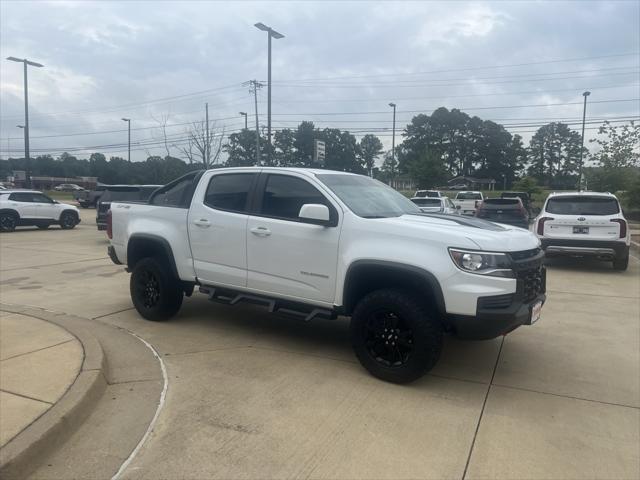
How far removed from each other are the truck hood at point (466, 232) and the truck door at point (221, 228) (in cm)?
165

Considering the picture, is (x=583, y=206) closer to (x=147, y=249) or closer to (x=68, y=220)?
(x=147, y=249)

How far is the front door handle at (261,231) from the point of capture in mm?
5109

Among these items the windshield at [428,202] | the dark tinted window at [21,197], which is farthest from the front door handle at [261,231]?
the dark tinted window at [21,197]

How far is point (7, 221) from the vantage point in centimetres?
1817

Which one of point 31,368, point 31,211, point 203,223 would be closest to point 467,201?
point 31,211

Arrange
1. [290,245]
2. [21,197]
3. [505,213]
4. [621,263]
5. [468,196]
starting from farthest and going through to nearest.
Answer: [468,196]
[21,197]
[505,213]
[621,263]
[290,245]

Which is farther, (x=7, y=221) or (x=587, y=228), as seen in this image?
(x=7, y=221)

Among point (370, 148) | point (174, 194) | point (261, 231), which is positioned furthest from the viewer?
point (370, 148)

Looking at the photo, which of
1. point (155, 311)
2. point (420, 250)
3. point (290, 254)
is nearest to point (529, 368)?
point (420, 250)

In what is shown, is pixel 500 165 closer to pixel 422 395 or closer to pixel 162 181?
pixel 162 181

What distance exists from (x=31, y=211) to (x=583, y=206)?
59.3 feet

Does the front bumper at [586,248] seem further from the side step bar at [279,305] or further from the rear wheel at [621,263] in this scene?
the side step bar at [279,305]

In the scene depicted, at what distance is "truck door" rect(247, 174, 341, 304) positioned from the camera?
15.6 ft

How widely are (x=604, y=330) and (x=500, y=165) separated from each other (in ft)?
371
